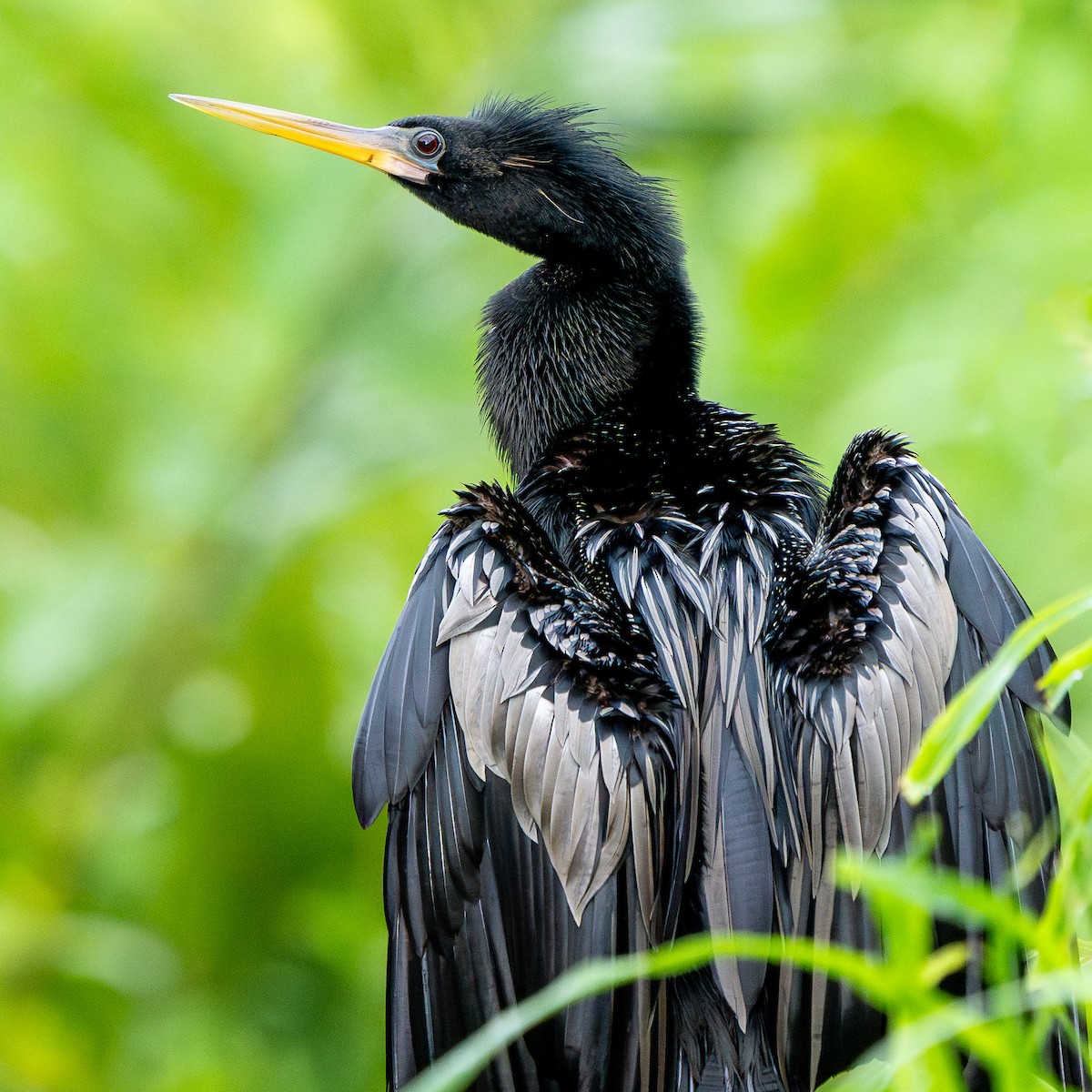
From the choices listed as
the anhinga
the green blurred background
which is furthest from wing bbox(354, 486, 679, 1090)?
the green blurred background

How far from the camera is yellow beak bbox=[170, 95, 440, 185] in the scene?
123 inches

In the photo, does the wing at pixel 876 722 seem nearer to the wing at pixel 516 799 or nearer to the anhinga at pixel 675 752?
the anhinga at pixel 675 752

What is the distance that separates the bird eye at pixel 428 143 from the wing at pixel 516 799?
108 cm

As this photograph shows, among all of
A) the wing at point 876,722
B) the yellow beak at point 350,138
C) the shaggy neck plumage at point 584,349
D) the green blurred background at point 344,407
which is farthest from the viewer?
the green blurred background at point 344,407

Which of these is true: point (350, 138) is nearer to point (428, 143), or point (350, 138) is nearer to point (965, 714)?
point (428, 143)

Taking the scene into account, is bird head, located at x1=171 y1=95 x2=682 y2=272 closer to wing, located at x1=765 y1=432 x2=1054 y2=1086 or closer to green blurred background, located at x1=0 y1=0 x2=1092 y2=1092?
wing, located at x1=765 y1=432 x2=1054 y2=1086

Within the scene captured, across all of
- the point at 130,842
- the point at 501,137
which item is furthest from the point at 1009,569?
the point at 130,842

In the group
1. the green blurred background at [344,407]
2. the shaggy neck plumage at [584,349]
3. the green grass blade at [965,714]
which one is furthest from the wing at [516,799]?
the green blurred background at [344,407]

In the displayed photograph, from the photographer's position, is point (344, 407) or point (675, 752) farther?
point (344, 407)

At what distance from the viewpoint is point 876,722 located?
2217mm

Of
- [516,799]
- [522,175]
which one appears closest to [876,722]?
[516,799]

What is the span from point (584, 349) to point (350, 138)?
851 mm

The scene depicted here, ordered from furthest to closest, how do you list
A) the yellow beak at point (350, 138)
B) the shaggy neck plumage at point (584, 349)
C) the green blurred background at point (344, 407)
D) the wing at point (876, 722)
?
the green blurred background at point (344, 407) < the yellow beak at point (350, 138) < the shaggy neck plumage at point (584, 349) < the wing at point (876, 722)

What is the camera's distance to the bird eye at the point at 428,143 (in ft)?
10.3
